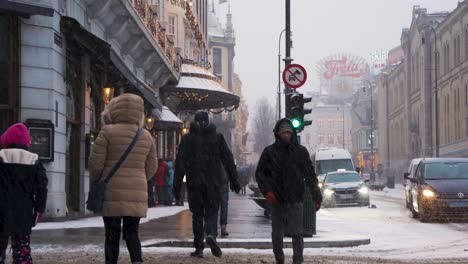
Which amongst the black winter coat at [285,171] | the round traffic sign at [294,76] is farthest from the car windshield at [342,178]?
the black winter coat at [285,171]

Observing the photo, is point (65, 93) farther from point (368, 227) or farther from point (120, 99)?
point (120, 99)

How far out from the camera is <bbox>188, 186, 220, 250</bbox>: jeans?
1109 centimetres

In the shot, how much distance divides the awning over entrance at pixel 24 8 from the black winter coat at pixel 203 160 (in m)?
6.30

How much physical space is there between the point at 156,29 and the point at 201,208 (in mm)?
20334

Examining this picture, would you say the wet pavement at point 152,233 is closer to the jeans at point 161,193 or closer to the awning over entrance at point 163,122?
the jeans at point 161,193

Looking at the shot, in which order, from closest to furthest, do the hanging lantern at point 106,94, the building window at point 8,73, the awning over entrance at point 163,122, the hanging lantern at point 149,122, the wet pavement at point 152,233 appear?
1. the wet pavement at point 152,233
2. the building window at point 8,73
3. the hanging lantern at point 106,94
4. the hanging lantern at point 149,122
5. the awning over entrance at point 163,122

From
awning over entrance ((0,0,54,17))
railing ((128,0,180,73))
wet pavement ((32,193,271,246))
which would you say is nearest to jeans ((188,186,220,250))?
wet pavement ((32,193,271,246))

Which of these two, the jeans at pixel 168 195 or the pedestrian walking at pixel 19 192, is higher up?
the pedestrian walking at pixel 19 192

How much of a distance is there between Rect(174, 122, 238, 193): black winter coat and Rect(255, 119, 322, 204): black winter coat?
1.29 meters

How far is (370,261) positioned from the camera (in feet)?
37.4

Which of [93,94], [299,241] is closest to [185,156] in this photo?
[299,241]

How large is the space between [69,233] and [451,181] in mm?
11312

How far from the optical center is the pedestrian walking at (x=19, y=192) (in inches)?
341

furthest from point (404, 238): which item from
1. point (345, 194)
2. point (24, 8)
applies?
point (345, 194)
